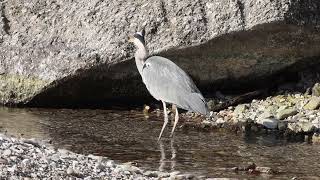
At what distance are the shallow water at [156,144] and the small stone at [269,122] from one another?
0.87 ft

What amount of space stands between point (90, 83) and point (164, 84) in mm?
1379

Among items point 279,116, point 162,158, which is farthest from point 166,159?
point 279,116

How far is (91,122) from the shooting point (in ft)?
25.2

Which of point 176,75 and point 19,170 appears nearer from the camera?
point 19,170

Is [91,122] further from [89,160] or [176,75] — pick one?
[89,160]

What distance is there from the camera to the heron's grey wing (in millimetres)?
6762

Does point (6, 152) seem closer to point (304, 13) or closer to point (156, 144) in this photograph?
point (156, 144)

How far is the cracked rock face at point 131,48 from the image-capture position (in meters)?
7.92

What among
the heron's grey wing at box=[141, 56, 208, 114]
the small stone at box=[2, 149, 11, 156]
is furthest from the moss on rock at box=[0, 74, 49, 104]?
the small stone at box=[2, 149, 11, 156]

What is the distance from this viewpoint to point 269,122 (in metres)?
7.53

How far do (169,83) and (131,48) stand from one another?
3.90 ft

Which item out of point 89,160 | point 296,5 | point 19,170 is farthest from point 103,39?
point 19,170

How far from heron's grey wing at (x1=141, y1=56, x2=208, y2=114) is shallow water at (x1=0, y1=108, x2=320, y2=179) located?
0.39m

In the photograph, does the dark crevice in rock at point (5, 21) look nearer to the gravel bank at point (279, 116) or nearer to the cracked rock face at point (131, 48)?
the cracked rock face at point (131, 48)
